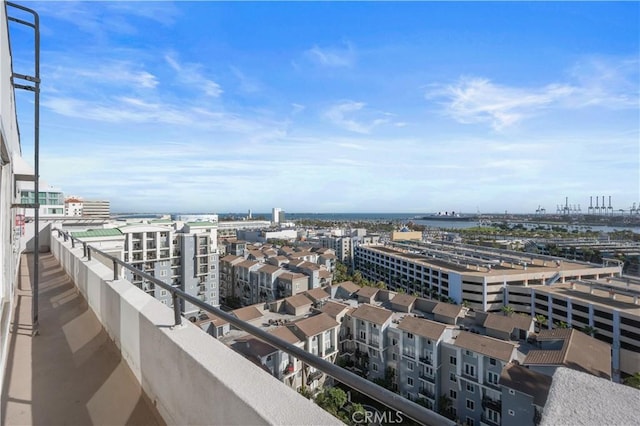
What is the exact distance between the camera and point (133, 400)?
169 centimetres

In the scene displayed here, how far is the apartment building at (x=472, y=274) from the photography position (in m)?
19.7

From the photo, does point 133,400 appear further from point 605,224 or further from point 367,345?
point 605,224

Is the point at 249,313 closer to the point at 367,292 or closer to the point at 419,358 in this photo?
the point at 367,292

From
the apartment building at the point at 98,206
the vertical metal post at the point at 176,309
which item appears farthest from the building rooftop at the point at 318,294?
the apartment building at the point at 98,206

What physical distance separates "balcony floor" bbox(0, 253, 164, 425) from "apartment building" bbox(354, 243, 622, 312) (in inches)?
828

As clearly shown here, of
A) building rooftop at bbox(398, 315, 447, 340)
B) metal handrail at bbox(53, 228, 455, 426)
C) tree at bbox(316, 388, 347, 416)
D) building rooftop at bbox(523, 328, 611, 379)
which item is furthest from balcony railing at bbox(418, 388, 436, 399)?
metal handrail at bbox(53, 228, 455, 426)

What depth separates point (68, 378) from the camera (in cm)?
193

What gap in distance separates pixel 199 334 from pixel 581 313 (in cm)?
1967

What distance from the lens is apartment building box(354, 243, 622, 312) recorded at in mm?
19703

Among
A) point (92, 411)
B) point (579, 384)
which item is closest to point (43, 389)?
point (92, 411)

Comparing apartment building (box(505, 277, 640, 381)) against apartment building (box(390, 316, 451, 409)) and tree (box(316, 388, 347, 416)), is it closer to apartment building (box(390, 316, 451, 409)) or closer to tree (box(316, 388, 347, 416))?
apartment building (box(390, 316, 451, 409))

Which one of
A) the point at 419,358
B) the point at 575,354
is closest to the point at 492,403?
the point at 419,358

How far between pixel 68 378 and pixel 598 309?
19524 mm

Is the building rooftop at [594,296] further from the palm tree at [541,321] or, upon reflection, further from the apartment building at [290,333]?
the apartment building at [290,333]
